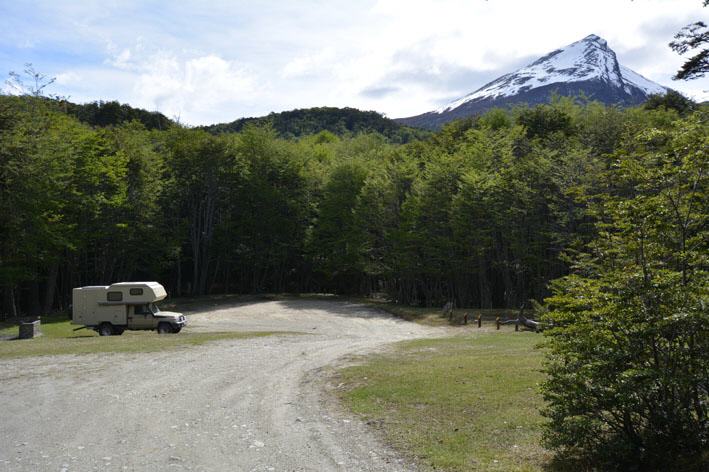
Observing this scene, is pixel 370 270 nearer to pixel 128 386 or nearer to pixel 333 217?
pixel 333 217

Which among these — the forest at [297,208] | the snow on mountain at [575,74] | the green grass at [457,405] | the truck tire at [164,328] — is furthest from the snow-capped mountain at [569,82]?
the green grass at [457,405]

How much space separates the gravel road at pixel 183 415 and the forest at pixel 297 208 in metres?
18.0

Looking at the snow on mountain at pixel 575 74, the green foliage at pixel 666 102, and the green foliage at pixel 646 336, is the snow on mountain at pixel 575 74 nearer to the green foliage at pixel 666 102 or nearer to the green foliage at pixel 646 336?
the green foliage at pixel 666 102

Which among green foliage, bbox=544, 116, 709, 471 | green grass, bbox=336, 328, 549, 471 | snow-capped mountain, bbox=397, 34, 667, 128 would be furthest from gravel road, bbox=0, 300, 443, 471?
snow-capped mountain, bbox=397, 34, 667, 128

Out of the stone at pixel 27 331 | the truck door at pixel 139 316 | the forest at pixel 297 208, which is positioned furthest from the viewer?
the forest at pixel 297 208

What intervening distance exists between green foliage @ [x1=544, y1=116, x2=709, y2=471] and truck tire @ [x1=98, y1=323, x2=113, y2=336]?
77.9 feet

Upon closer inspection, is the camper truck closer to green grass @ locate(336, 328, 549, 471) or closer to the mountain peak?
green grass @ locate(336, 328, 549, 471)

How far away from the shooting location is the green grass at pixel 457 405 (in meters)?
7.81

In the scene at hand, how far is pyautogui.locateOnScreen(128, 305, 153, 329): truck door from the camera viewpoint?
2642 cm

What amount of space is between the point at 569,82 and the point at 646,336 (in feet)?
429

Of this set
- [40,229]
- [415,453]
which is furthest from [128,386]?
[40,229]

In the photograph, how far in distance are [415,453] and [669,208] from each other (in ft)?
15.7

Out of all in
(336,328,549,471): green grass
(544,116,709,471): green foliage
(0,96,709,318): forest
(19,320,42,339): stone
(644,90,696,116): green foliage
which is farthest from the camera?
(644,90,696,116): green foliage

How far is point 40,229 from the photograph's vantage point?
3525 cm
